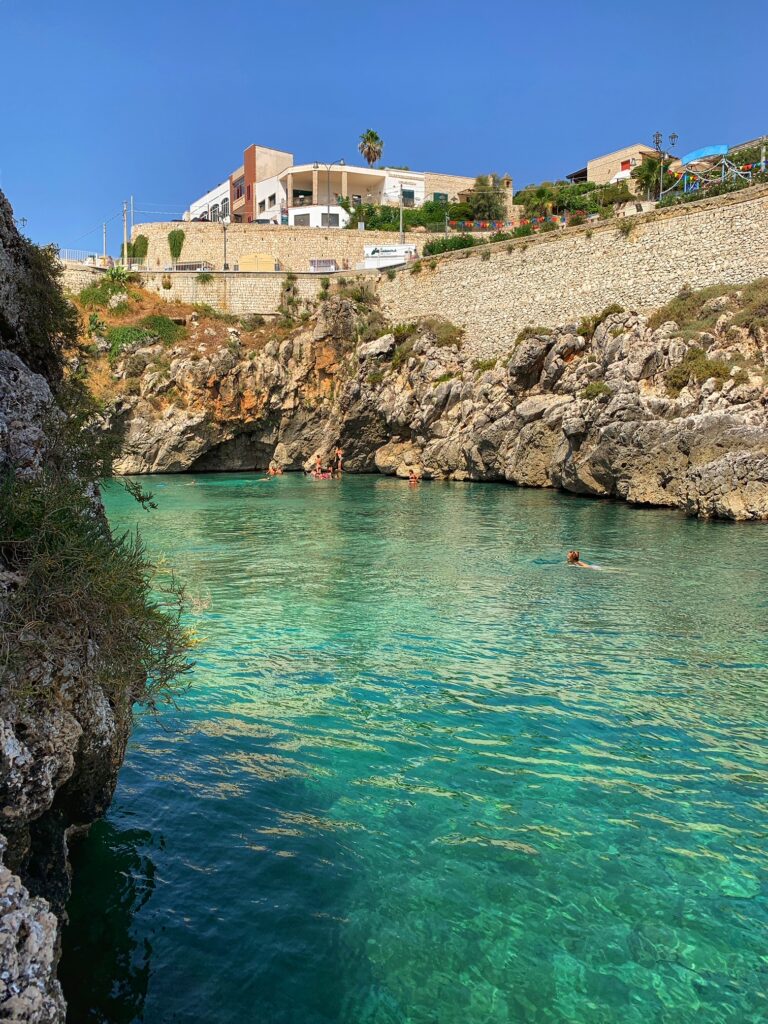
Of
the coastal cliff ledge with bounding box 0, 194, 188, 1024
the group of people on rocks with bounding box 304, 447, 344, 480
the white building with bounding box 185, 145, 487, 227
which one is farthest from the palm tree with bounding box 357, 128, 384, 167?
the coastal cliff ledge with bounding box 0, 194, 188, 1024

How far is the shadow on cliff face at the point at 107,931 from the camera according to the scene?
409 cm

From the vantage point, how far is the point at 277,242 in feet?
182

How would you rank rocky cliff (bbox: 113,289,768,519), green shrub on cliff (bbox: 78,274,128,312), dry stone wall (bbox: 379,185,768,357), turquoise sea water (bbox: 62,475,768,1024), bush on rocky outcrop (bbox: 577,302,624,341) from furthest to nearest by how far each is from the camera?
green shrub on cliff (bbox: 78,274,128,312), bush on rocky outcrop (bbox: 577,302,624,341), dry stone wall (bbox: 379,185,768,357), rocky cliff (bbox: 113,289,768,519), turquoise sea water (bbox: 62,475,768,1024)

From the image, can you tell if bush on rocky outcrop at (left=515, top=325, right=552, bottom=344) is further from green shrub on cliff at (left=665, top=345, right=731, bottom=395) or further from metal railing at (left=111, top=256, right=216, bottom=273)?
metal railing at (left=111, top=256, right=216, bottom=273)

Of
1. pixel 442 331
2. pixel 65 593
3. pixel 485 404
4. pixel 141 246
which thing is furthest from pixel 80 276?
pixel 65 593

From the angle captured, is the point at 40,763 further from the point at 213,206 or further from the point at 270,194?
the point at 213,206

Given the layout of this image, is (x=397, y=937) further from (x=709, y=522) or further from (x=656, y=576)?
(x=709, y=522)

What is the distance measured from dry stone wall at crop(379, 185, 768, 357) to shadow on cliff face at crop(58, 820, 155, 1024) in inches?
1274

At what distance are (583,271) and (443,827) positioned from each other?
3586cm

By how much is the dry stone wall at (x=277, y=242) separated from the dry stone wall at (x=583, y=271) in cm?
910

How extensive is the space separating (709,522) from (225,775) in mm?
20206

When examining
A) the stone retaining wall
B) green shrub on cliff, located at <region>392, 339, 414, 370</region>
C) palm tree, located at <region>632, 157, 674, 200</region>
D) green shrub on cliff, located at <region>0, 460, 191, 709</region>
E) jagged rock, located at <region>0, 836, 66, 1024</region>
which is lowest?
jagged rock, located at <region>0, 836, 66, 1024</region>

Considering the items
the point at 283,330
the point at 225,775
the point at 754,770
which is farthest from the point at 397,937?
the point at 283,330

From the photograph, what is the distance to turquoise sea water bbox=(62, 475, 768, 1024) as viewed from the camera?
4.28 metres
